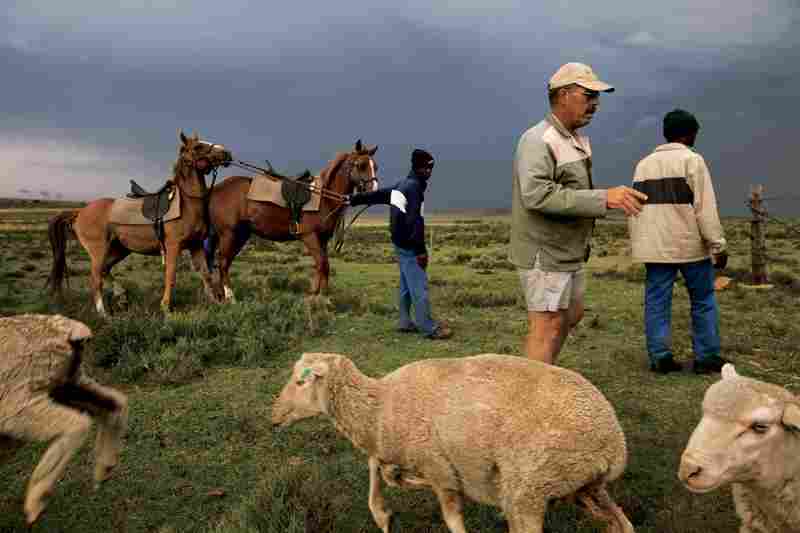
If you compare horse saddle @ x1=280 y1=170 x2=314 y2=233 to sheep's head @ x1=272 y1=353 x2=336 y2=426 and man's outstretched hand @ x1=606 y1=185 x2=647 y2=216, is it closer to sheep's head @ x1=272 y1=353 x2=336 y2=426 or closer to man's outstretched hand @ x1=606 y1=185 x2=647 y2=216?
sheep's head @ x1=272 y1=353 x2=336 y2=426

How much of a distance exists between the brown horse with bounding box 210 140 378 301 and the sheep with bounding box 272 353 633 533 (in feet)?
23.4

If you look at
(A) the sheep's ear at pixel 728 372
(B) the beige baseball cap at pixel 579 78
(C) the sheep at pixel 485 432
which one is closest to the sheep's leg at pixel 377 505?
(C) the sheep at pixel 485 432

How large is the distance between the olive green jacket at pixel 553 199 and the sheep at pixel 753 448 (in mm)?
1374

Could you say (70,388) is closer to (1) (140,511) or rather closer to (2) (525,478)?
(1) (140,511)

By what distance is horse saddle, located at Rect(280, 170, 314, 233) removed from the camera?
1084cm

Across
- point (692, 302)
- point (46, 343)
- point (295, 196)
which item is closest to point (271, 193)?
point (295, 196)

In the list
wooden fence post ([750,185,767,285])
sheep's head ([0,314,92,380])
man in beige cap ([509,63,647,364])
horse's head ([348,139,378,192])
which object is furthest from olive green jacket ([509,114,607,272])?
wooden fence post ([750,185,767,285])

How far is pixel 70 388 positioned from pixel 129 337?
13.7ft

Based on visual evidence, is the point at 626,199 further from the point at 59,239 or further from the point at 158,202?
the point at 59,239

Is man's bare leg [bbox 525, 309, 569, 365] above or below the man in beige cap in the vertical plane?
below

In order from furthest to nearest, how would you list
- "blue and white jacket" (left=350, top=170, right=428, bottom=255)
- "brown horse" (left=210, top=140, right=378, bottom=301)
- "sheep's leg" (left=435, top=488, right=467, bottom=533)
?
"brown horse" (left=210, top=140, right=378, bottom=301) < "blue and white jacket" (left=350, top=170, right=428, bottom=255) < "sheep's leg" (left=435, top=488, right=467, bottom=533)

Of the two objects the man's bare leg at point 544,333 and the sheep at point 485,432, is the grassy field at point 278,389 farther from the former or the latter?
the man's bare leg at point 544,333

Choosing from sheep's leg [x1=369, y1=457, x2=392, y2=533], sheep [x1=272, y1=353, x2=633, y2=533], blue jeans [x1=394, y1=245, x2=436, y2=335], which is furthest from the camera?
blue jeans [x1=394, y1=245, x2=436, y2=335]

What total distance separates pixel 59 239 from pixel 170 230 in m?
3.18
